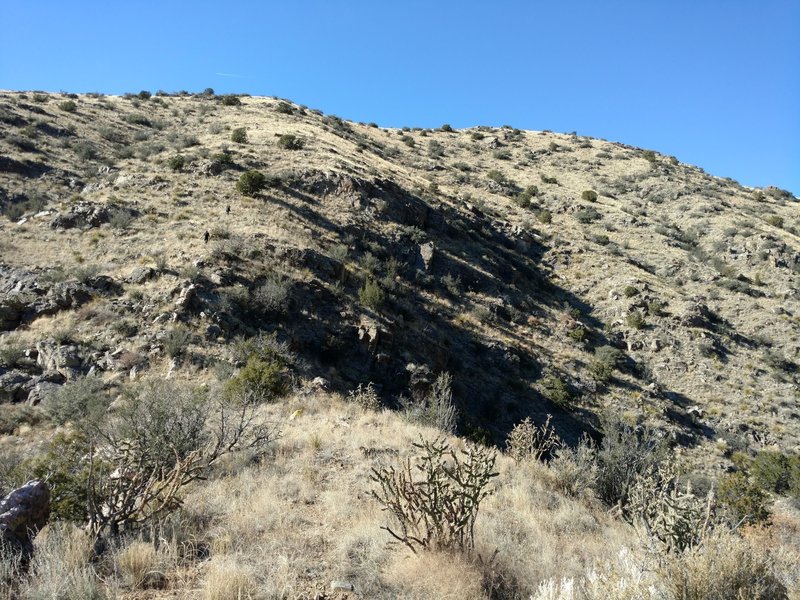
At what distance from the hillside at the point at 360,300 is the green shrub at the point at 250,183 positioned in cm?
15

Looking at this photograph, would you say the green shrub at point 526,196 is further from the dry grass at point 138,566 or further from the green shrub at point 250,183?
the dry grass at point 138,566

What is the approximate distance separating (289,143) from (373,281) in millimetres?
13925

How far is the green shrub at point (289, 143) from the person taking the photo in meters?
27.2

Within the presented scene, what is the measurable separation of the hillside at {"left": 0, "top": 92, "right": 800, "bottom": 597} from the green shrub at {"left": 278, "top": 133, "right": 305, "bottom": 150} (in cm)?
54

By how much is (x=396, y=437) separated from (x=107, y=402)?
656 centimetres

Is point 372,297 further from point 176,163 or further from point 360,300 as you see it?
point 176,163

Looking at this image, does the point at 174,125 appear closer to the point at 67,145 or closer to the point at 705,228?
the point at 67,145

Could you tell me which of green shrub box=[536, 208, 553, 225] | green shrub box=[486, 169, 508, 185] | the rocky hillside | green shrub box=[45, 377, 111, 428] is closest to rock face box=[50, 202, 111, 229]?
the rocky hillside

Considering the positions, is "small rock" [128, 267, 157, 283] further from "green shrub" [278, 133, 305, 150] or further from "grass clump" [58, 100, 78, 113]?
"grass clump" [58, 100, 78, 113]

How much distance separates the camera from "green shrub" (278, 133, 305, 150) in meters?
27.2

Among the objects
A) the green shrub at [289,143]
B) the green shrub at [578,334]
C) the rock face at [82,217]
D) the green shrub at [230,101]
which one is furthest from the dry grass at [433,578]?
the green shrub at [230,101]

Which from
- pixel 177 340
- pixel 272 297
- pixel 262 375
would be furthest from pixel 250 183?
pixel 262 375

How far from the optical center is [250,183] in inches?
822

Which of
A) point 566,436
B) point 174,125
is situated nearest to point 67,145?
point 174,125
